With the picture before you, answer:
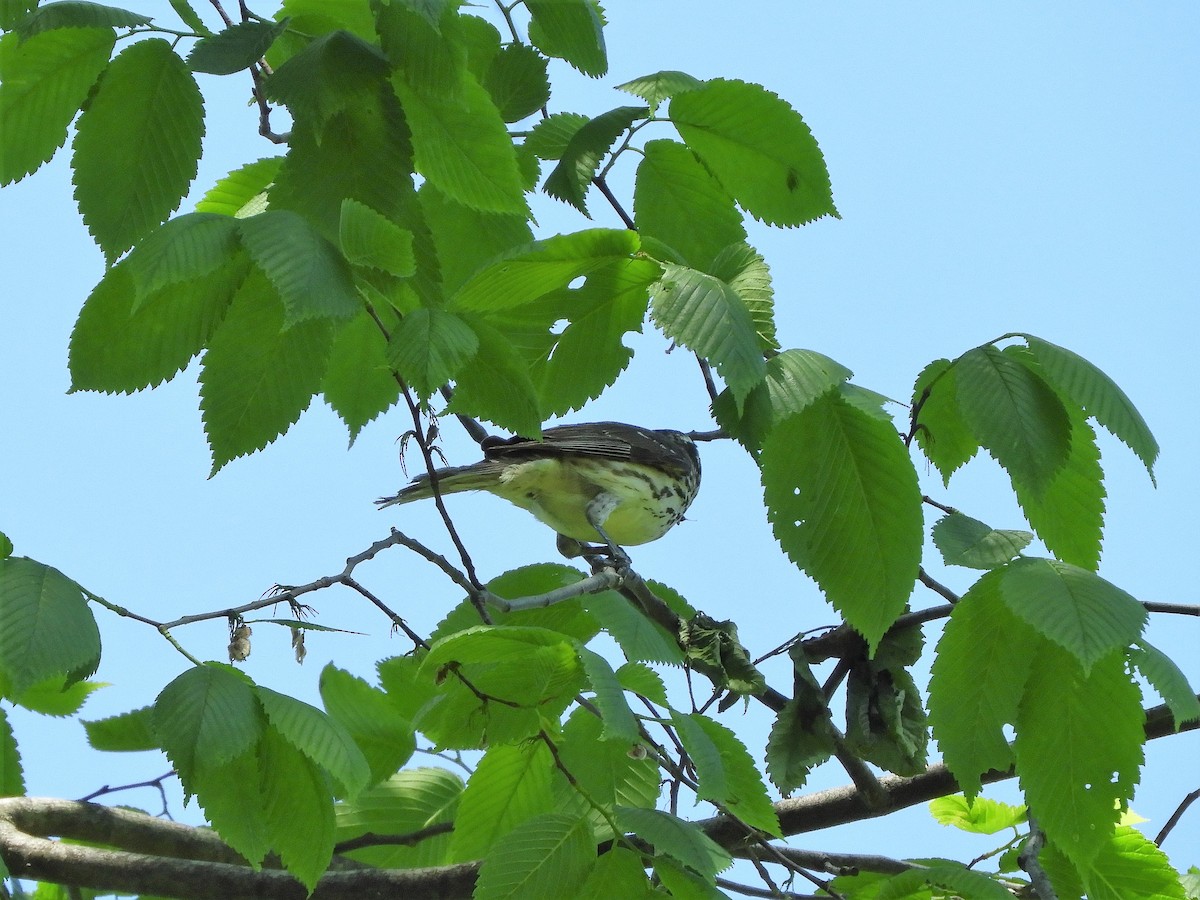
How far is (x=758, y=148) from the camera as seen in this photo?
3439 millimetres

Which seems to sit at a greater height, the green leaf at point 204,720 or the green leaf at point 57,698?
the green leaf at point 57,698

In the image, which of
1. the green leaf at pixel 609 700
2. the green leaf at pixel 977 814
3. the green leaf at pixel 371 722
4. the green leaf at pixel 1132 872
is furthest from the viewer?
the green leaf at pixel 977 814

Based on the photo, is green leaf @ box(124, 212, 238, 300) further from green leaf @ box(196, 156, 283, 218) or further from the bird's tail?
the bird's tail

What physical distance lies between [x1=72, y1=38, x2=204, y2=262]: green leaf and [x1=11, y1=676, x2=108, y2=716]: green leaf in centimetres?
193

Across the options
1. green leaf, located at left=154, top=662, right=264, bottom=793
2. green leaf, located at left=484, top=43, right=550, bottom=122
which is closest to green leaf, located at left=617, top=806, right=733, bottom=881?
green leaf, located at left=154, top=662, right=264, bottom=793

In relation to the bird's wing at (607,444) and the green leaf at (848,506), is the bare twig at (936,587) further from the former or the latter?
the bird's wing at (607,444)

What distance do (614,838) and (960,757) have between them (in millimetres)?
686

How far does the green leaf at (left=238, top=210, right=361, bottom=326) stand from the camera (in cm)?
210

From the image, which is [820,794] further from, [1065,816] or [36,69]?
[36,69]

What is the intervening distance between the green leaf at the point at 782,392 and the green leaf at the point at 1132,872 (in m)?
1.52

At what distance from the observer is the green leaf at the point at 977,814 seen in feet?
13.3

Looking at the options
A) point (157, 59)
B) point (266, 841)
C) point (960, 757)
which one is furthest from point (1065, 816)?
point (157, 59)

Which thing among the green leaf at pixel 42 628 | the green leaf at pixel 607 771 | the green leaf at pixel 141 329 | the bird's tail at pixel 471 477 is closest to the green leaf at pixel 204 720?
the green leaf at pixel 42 628

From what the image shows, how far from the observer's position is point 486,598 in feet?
9.39
